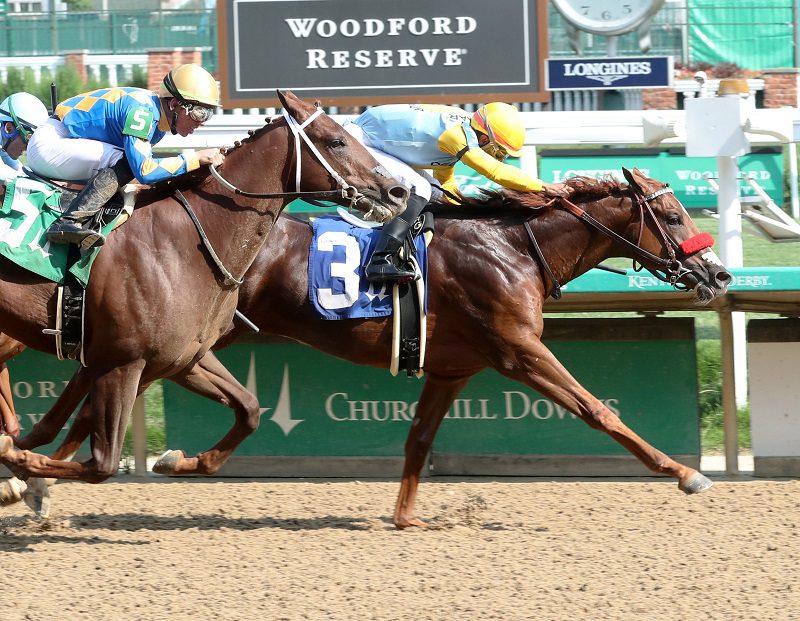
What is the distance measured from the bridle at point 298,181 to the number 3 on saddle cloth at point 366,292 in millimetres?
755

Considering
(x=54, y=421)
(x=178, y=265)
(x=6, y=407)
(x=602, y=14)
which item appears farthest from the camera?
(x=602, y=14)

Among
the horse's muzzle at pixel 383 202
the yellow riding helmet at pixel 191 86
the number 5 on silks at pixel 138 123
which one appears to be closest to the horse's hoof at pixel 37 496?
the number 5 on silks at pixel 138 123

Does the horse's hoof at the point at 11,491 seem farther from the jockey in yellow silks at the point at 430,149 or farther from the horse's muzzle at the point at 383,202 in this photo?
the horse's muzzle at the point at 383,202

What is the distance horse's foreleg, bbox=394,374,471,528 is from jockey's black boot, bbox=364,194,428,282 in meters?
0.62

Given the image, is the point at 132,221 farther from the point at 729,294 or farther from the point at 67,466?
the point at 729,294

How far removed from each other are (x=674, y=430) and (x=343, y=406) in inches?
71.7

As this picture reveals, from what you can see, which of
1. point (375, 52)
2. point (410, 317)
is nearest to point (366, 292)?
point (410, 317)

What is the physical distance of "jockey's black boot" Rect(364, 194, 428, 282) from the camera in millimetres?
5523

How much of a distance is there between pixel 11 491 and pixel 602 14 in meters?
4.64

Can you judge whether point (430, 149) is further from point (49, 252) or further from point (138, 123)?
point (49, 252)

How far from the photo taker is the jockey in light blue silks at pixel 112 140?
15.7 ft

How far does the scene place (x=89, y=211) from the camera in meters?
4.82

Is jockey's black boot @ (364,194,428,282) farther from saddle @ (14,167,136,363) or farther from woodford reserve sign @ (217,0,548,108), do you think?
woodford reserve sign @ (217,0,548,108)

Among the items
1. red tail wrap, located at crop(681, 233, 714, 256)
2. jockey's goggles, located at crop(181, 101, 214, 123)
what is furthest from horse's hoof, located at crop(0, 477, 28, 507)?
red tail wrap, located at crop(681, 233, 714, 256)
